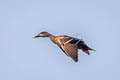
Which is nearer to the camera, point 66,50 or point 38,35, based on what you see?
point 66,50

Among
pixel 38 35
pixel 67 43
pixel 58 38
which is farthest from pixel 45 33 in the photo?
pixel 67 43

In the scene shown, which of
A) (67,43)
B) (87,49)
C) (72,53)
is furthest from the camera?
(87,49)

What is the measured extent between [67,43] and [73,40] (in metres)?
1.36

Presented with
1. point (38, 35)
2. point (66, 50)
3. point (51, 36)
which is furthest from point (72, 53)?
point (38, 35)

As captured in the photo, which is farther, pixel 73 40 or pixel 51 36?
pixel 51 36

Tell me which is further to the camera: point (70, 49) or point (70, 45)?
point (70, 45)

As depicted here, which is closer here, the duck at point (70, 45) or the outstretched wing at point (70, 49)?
the outstretched wing at point (70, 49)

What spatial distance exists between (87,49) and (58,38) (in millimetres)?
2873

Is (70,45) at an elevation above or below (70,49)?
above

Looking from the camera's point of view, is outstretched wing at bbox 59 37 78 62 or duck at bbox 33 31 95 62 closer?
outstretched wing at bbox 59 37 78 62

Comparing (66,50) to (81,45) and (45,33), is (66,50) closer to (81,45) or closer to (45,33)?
(81,45)

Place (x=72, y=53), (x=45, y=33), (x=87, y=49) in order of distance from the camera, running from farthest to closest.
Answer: (x=45, y=33), (x=87, y=49), (x=72, y=53)

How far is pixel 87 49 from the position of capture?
4053 cm

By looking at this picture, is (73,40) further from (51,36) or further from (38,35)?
(38,35)
